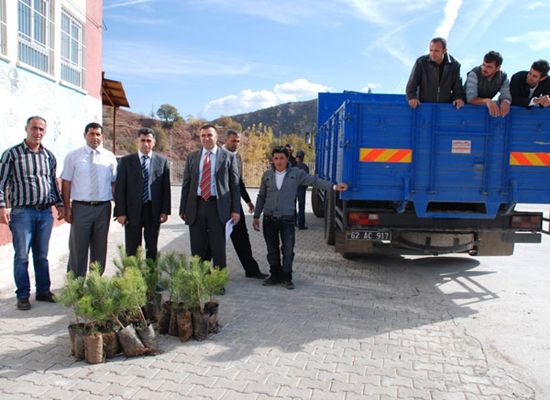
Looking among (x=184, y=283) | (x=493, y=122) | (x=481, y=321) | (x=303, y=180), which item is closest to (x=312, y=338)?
(x=184, y=283)

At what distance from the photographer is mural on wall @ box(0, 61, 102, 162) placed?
723cm

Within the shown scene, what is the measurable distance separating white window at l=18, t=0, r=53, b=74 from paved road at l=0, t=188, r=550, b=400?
342 cm

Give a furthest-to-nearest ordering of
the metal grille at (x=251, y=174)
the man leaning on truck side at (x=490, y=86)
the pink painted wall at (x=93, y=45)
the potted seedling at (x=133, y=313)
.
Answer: the metal grille at (x=251, y=174), the pink painted wall at (x=93, y=45), the man leaning on truck side at (x=490, y=86), the potted seedling at (x=133, y=313)

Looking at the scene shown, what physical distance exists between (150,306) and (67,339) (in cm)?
72

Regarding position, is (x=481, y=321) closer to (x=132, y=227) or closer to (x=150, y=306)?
(x=150, y=306)

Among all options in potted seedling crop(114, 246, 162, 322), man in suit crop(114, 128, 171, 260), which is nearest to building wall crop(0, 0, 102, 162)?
man in suit crop(114, 128, 171, 260)

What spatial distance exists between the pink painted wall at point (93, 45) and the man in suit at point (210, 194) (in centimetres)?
609

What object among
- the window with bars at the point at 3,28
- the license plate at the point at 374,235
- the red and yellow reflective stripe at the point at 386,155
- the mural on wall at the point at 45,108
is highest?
the window with bars at the point at 3,28

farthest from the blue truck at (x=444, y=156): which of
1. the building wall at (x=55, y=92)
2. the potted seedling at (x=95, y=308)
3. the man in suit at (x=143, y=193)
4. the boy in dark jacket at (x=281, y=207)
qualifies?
the building wall at (x=55, y=92)

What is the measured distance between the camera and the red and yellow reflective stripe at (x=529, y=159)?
19.0 feet

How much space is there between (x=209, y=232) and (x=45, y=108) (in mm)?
4730

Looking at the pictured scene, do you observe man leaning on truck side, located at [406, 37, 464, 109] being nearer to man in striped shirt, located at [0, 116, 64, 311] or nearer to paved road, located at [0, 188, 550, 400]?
paved road, located at [0, 188, 550, 400]

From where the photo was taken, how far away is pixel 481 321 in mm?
4973

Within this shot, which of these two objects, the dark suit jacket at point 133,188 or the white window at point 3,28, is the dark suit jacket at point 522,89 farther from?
the white window at point 3,28
